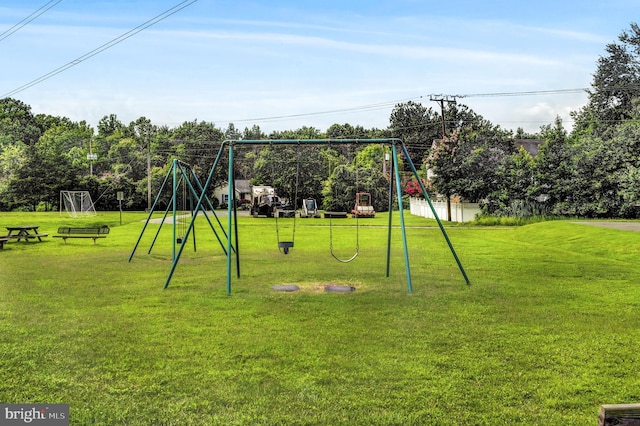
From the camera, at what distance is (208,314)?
33.5ft

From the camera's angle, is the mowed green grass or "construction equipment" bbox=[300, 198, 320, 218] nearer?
the mowed green grass

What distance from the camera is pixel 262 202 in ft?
156

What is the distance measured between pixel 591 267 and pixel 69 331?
43.8 feet

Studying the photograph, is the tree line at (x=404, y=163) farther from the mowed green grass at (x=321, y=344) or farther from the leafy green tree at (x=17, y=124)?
the mowed green grass at (x=321, y=344)

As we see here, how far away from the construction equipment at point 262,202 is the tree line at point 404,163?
3.45 ft

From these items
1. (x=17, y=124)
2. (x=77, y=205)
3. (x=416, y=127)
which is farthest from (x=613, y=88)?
(x=17, y=124)

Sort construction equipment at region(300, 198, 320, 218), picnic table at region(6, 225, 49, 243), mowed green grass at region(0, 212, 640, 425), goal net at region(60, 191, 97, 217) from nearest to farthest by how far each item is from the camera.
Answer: mowed green grass at region(0, 212, 640, 425), picnic table at region(6, 225, 49, 243), construction equipment at region(300, 198, 320, 218), goal net at region(60, 191, 97, 217)

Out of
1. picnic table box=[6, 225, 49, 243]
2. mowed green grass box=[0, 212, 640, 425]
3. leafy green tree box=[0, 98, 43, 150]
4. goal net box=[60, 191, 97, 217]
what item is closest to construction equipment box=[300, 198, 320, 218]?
goal net box=[60, 191, 97, 217]

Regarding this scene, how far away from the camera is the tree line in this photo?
38.6 meters

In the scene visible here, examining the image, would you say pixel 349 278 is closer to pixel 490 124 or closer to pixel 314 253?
pixel 314 253

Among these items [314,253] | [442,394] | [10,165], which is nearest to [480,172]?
[314,253]

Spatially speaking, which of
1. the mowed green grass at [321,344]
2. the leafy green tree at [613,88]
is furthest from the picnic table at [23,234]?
the leafy green tree at [613,88]

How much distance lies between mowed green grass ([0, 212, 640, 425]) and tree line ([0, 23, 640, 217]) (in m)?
4.02

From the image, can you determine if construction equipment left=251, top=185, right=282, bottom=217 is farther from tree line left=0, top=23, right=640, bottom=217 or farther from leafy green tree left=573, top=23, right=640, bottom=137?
leafy green tree left=573, top=23, right=640, bottom=137
